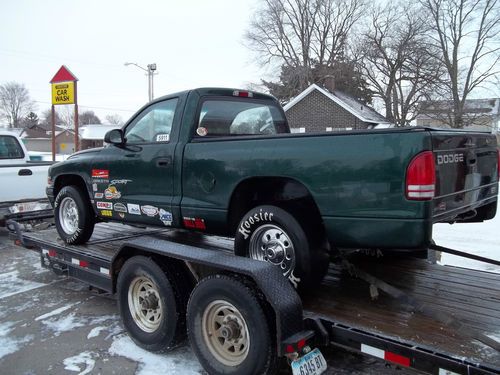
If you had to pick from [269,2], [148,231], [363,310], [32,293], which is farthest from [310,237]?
[269,2]

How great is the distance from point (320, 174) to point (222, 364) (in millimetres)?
1508

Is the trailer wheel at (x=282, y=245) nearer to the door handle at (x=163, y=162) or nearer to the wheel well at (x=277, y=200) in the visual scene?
the wheel well at (x=277, y=200)

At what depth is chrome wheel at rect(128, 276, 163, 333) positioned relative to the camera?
4012 millimetres

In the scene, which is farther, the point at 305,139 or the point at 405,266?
the point at 405,266

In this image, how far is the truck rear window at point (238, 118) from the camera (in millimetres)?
4484

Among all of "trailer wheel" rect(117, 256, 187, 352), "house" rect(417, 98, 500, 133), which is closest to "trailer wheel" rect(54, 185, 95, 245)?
"trailer wheel" rect(117, 256, 187, 352)

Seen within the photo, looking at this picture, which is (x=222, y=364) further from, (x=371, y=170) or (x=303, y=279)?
(x=371, y=170)

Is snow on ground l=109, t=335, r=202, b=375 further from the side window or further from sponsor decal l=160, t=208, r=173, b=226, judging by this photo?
the side window

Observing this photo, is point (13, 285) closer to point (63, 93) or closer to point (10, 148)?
point (10, 148)

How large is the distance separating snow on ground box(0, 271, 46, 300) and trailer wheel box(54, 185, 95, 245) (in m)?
0.90

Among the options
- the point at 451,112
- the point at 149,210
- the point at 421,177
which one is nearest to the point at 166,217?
the point at 149,210

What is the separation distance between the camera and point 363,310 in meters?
3.32

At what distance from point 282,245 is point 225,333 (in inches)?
29.6

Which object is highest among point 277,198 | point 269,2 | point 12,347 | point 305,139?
point 269,2
